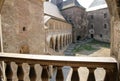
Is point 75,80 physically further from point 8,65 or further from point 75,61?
point 8,65

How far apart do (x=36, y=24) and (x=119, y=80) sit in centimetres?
874

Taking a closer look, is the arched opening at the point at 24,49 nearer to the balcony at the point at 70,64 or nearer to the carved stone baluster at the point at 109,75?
the balcony at the point at 70,64

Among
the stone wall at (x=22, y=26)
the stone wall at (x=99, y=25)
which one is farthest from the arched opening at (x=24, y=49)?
the stone wall at (x=99, y=25)

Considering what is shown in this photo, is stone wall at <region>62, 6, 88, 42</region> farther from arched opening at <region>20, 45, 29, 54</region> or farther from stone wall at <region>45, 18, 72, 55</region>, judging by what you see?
arched opening at <region>20, 45, 29, 54</region>

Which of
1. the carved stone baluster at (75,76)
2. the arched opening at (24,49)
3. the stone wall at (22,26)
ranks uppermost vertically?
the stone wall at (22,26)

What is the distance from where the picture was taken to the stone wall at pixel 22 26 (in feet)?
23.8

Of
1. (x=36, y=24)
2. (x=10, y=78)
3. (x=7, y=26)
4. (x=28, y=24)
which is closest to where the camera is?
(x=10, y=78)

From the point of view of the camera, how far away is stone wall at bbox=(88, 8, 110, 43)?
38.4m

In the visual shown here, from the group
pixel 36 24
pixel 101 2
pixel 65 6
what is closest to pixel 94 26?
pixel 101 2

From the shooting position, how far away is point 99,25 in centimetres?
4044

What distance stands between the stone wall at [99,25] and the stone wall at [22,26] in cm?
3035

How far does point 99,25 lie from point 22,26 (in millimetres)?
34348

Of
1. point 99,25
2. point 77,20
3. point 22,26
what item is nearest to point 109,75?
point 22,26

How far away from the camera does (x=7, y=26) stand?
7258 mm
